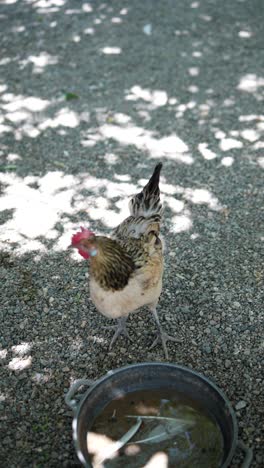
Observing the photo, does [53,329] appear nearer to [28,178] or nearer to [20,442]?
[20,442]

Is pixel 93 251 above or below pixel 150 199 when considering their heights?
above

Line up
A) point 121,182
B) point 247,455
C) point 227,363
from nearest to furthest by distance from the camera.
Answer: point 247,455 → point 227,363 → point 121,182

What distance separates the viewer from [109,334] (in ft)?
16.0

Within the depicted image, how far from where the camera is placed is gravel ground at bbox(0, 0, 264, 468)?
4516 millimetres

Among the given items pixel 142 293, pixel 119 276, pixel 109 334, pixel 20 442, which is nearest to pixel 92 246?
pixel 119 276

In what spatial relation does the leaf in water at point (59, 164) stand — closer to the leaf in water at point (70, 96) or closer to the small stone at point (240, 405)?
the leaf in water at point (70, 96)

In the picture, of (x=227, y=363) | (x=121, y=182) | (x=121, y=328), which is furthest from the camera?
(x=121, y=182)

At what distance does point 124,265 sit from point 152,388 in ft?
3.34

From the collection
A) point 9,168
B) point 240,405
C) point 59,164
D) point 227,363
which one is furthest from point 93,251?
point 9,168

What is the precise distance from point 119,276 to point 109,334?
42.2 inches

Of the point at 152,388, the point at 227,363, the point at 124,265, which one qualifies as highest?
the point at 124,265

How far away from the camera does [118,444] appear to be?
12.3ft

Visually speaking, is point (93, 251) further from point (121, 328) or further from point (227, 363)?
point (227, 363)

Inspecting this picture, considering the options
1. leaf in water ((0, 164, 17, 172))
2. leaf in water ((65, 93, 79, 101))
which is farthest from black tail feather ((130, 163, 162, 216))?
leaf in water ((65, 93, 79, 101))
